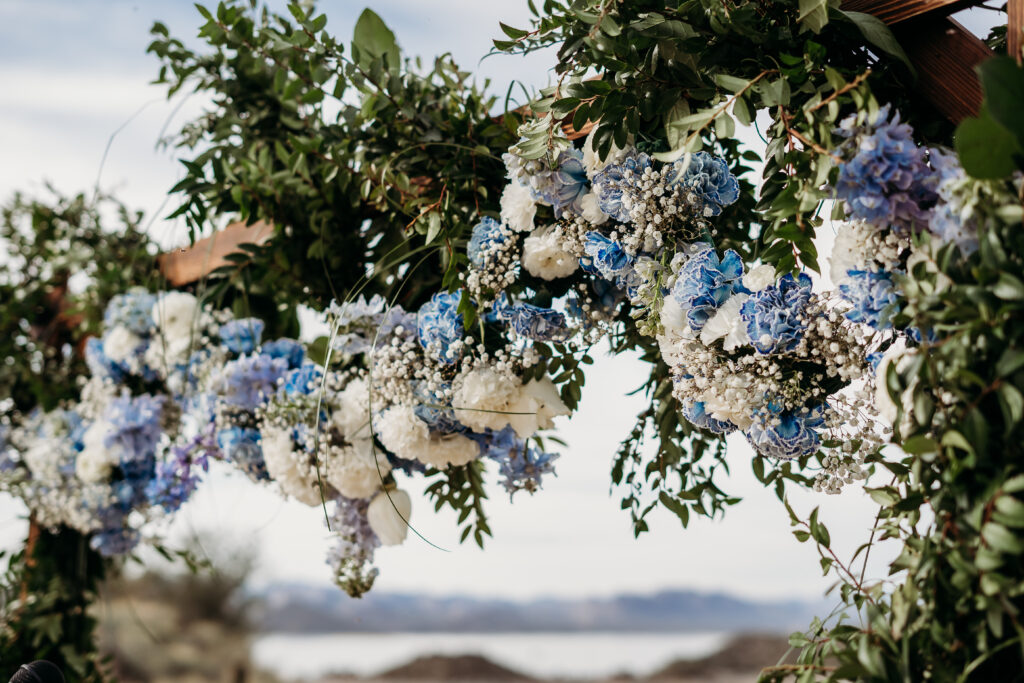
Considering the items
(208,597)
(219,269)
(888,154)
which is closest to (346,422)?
(219,269)

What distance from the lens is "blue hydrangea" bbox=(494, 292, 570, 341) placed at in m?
1.08

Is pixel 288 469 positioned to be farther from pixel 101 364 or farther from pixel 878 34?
pixel 878 34

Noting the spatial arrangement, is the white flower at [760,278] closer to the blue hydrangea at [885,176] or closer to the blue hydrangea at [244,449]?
the blue hydrangea at [885,176]

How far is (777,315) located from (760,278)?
0.18 feet

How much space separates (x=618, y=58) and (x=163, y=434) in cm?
143

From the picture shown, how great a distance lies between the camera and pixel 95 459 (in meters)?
1.86

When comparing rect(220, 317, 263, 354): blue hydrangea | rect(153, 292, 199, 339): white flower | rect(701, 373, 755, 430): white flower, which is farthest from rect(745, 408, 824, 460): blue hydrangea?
rect(153, 292, 199, 339): white flower

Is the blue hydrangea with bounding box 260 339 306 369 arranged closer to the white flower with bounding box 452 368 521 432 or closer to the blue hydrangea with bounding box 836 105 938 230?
the white flower with bounding box 452 368 521 432

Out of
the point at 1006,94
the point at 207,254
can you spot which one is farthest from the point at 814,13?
the point at 207,254

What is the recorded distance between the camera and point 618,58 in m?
0.92

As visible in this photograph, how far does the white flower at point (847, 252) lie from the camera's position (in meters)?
0.79

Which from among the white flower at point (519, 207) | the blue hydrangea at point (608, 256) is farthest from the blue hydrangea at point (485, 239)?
the blue hydrangea at point (608, 256)

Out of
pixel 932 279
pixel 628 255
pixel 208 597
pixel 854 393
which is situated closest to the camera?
pixel 932 279

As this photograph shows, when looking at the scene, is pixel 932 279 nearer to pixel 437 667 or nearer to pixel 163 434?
pixel 163 434
